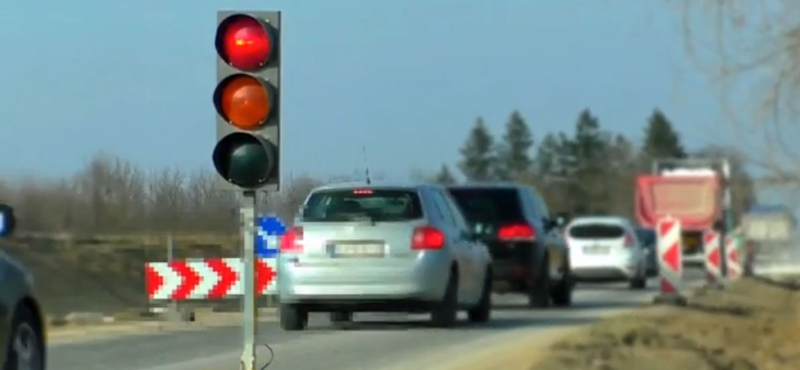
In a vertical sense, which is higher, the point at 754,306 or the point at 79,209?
the point at 79,209

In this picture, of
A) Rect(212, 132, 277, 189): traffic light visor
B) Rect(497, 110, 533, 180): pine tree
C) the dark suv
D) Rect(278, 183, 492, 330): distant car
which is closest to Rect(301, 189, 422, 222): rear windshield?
Rect(278, 183, 492, 330): distant car

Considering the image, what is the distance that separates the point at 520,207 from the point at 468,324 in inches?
180

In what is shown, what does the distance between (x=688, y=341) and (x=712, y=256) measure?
1670 centimetres

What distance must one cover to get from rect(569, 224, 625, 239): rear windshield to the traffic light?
2587 cm

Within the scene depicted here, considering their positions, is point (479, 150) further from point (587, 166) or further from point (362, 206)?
point (362, 206)

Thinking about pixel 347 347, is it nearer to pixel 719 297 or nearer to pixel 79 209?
pixel 79 209

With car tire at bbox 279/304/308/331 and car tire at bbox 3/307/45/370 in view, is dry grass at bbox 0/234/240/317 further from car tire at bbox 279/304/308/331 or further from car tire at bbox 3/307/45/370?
car tire at bbox 3/307/45/370

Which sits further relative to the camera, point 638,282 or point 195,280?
point 638,282

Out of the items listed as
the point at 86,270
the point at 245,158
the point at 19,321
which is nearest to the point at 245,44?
the point at 245,158

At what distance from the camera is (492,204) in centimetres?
2550

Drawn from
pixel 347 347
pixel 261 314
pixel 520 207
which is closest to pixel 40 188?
pixel 261 314

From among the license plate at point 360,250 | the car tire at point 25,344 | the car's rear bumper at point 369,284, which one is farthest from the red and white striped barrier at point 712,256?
the car tire at point 25,344

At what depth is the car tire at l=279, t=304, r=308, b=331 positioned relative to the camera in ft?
65.2

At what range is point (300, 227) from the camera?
19.5 metres
